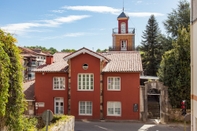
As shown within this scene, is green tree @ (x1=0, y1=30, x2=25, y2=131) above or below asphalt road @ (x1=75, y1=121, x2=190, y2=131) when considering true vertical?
above

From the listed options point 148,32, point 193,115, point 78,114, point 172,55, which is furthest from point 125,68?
point 148,32

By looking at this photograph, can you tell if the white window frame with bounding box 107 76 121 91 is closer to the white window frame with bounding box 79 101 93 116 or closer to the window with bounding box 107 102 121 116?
the window with bounding box 107 102 121 116

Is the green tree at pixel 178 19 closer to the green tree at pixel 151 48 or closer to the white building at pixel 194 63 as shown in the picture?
the green tree at pixel 151 48

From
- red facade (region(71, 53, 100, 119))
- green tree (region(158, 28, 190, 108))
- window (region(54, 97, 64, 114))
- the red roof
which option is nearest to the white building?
the red roof

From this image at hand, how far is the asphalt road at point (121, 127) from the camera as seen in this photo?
20.0m

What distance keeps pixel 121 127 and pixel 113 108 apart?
3475 mm

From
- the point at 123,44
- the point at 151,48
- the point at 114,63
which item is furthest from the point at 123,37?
the point at 114,63

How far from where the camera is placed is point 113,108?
23.9 meters

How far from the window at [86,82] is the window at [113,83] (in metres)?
1.86

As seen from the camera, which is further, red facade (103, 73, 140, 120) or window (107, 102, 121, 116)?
window (107, 102, 121, 116)

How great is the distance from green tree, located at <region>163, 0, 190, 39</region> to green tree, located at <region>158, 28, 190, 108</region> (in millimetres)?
17767

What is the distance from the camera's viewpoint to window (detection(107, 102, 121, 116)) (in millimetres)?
23703

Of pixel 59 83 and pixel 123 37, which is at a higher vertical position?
pixel 123 37

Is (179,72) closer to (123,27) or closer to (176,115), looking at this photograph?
(176,115)
